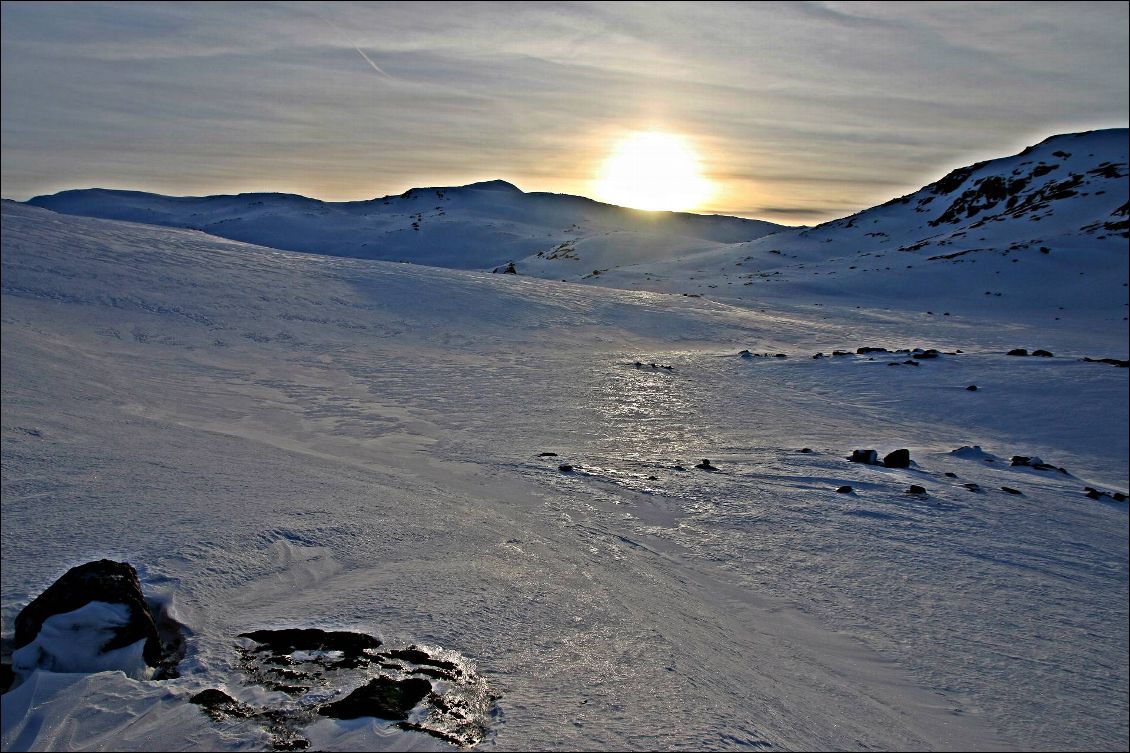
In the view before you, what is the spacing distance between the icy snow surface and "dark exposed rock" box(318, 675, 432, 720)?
0.09m

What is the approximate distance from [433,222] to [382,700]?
98789 mm

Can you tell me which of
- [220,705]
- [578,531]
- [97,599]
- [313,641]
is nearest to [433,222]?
[578,531]

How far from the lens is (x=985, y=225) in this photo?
52.0 meters

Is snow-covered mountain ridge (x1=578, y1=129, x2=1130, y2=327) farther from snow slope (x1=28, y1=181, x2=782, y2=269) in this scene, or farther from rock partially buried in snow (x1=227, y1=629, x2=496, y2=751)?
rock partially buried in snow (x1=227, y1=629, x2=496, y2=751)

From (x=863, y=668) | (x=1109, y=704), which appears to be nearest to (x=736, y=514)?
(x=863, y=668)

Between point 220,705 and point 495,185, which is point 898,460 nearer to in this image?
point 220,705

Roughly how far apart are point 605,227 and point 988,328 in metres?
87.0

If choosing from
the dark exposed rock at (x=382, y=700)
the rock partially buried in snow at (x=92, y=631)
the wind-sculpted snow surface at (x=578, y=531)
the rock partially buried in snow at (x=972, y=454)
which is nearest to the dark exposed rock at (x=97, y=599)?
the rock partially buried in snow at (x=92, y=631)

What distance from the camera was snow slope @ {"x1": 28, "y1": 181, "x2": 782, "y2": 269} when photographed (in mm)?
87188

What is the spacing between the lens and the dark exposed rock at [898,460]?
10328 millimetres

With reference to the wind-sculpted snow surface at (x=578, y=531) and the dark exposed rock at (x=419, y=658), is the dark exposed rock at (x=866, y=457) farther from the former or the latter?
the dark exposed rock at (x=419, y=658)

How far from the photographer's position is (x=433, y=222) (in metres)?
99.4

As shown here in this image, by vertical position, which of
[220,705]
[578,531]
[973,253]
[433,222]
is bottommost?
[220,705]

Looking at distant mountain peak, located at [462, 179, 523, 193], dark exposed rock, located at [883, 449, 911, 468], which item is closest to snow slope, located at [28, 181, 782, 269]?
distant mountain peak, located at [462, 179, 523, 193]
